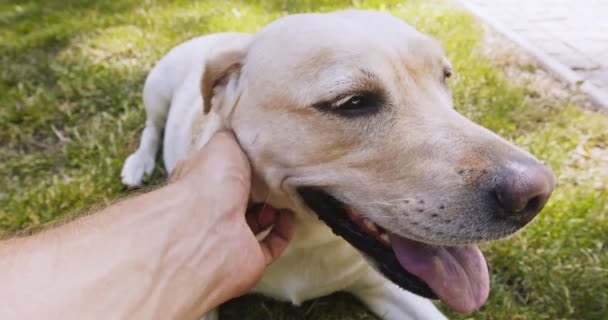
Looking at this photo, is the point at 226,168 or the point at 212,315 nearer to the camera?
the point at 226,168

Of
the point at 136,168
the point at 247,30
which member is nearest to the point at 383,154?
the point at 136,168

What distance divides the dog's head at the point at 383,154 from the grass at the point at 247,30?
88 cm

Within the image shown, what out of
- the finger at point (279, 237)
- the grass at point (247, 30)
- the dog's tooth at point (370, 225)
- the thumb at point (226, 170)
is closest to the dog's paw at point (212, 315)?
the grass at point (247, 30)

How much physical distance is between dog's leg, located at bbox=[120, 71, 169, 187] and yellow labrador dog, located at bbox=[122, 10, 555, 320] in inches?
64.9

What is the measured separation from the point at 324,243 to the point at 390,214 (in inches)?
26.6

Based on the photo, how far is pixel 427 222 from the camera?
172 centimetres

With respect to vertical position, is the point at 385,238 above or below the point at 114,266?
below

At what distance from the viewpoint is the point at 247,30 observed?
5703mm

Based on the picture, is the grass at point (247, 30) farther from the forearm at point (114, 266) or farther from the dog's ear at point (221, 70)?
the dog's ear at point (221, 70)

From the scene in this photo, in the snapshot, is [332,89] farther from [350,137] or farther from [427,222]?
[427,222]

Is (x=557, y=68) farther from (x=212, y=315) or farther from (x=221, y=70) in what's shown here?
(x=212, y=315)

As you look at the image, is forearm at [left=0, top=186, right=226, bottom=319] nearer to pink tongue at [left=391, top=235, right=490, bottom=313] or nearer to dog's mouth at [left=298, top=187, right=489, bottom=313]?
dog's mouth at [left=298, top=187, right=489, bottom=313]

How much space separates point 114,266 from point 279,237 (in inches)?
32.1

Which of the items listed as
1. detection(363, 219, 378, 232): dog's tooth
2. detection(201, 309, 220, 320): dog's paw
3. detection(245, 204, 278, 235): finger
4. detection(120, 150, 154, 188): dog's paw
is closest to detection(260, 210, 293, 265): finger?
detection(245, 204, 278, 235): finger
